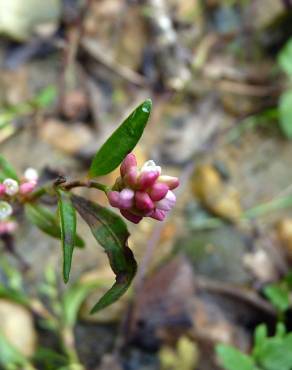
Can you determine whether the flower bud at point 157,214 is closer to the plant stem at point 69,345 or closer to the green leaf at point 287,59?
the plant stem at point 69,345

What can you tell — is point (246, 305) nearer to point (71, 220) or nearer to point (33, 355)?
point (33, 355)

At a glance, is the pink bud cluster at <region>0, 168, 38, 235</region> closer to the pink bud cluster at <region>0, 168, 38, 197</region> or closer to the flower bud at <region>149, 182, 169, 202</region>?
the pink bud cluster at <region>0, 168, 38, 197</region>

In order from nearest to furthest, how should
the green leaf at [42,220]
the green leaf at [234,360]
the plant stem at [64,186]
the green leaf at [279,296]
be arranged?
the plant stem at [64,186], the green leaf at [42,220], the green leaf at [234,360], the green leaf at [279,296]

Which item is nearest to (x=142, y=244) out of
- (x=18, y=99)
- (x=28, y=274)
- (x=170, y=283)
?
(x=170, y=283)

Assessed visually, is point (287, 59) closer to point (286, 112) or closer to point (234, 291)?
point (286, 112)

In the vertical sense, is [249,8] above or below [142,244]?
above

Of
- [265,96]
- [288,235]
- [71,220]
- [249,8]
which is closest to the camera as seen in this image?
[71,220]

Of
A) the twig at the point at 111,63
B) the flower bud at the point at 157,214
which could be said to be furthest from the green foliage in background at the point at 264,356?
the twig at the point at 111,63
